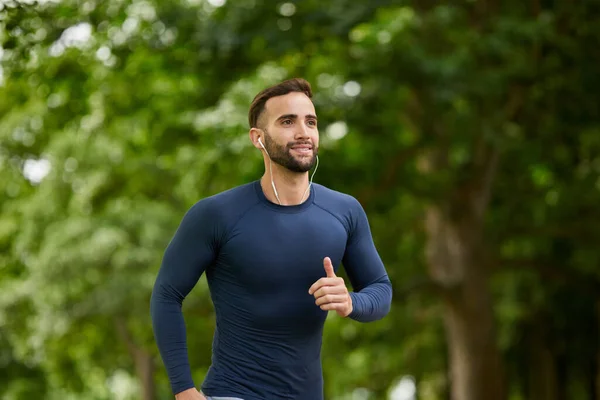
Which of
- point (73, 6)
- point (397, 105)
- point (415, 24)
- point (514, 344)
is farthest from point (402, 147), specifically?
point (514, 344)

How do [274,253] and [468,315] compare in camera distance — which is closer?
[274,253]

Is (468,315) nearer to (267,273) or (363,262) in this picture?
(363,262)

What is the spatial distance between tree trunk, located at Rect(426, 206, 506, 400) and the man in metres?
14.3

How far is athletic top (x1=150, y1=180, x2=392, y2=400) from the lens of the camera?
372 centimetres

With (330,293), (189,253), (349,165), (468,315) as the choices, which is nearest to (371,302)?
(330,293)

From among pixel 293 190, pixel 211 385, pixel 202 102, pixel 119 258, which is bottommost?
pixel 211 385

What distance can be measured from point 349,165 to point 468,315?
4.70 meters

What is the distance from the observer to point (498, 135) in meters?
15.5

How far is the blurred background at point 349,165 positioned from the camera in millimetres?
13328

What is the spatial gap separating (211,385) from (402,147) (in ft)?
41.6

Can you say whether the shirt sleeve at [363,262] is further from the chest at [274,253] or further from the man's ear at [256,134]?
the man's ear at [256,134]

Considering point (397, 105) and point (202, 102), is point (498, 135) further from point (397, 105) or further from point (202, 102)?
point (202, 102)

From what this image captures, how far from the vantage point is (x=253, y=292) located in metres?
3.77

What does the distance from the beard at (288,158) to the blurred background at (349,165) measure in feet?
→ 10.9
